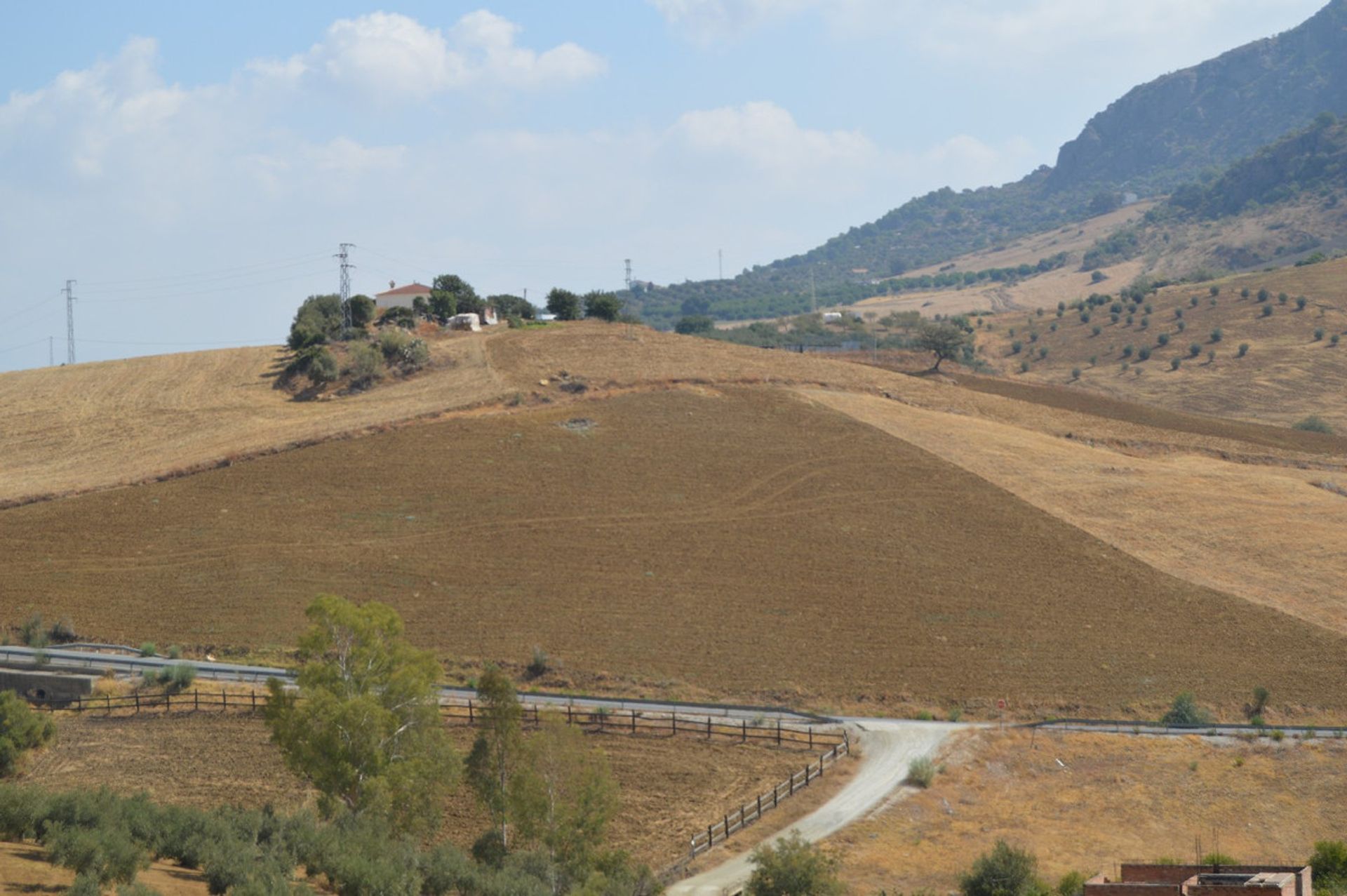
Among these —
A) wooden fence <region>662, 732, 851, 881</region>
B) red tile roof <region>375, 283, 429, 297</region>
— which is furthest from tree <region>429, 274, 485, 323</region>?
wooden fence <region>662, 732, 851, 881</region>

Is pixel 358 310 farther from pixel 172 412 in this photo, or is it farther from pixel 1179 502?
pixel 1179 502

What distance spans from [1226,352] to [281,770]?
102122 millimetres

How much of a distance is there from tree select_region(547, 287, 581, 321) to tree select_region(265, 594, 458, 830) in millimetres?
78060

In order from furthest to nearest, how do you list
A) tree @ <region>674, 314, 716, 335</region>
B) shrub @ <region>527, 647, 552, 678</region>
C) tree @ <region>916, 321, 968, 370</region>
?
tree @ <region>674, 314, 716, 335</region> < tree @ <region>916, 321, 968, 370</region> < shrub @ <region>527, 647, 552, 678</region>

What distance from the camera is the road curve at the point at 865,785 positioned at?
31.5 m

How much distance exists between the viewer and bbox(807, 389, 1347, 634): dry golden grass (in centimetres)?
5484

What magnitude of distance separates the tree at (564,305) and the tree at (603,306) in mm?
1087

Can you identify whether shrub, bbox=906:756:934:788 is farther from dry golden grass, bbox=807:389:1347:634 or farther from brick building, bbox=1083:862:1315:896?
dry golden grass, bbox=807:389:1347:634

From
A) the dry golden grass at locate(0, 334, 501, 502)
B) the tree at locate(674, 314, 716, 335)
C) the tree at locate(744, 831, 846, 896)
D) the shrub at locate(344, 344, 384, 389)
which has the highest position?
the tree at locate(674, 314, 716, 335)

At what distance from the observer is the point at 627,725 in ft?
134

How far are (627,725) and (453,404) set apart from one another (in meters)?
34.4

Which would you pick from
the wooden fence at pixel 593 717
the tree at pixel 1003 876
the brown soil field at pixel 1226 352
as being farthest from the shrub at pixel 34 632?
the brown soil field at pixel 1226 352

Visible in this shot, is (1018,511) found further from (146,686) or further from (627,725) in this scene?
(146,686)

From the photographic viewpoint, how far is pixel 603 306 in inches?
4286
